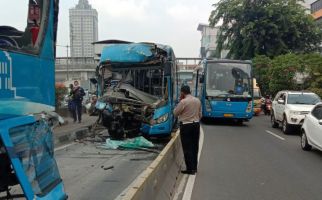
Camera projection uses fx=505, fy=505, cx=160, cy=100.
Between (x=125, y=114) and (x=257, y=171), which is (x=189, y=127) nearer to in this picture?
(x=257, y=171)

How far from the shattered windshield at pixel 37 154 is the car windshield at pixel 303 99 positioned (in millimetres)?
16822

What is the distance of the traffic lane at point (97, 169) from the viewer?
27.9 feet

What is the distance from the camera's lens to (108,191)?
27.9 feet

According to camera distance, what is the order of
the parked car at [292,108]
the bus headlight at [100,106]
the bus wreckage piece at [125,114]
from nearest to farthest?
the bus wreckage piece at [125,114]
the bus headlight at [100,106]
the parked car at [292,108]

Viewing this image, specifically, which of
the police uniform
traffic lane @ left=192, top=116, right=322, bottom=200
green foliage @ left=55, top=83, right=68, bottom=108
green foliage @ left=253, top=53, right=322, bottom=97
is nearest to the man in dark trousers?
the police uniform

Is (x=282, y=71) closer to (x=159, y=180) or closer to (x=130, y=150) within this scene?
(x=130, y=150)

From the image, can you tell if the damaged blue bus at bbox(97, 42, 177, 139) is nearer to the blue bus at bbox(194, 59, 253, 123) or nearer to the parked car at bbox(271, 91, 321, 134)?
the parked car at bbox(271, 91, 321, 134)

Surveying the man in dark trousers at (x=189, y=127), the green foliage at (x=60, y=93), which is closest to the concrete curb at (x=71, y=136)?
the green foliage at (x=60, y=93)

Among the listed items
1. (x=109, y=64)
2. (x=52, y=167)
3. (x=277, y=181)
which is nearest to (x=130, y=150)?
(x=109, y=64)

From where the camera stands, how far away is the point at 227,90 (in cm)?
2459

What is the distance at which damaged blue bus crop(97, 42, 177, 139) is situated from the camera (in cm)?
1499

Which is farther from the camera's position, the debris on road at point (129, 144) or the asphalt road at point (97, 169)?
the debris on road at point (129, 144)

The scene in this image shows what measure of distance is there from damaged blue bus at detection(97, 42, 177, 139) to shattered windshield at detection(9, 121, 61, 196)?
960 cm

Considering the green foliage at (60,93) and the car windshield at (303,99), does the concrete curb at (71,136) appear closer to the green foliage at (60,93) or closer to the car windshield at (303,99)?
the green foliage at (60,93)
